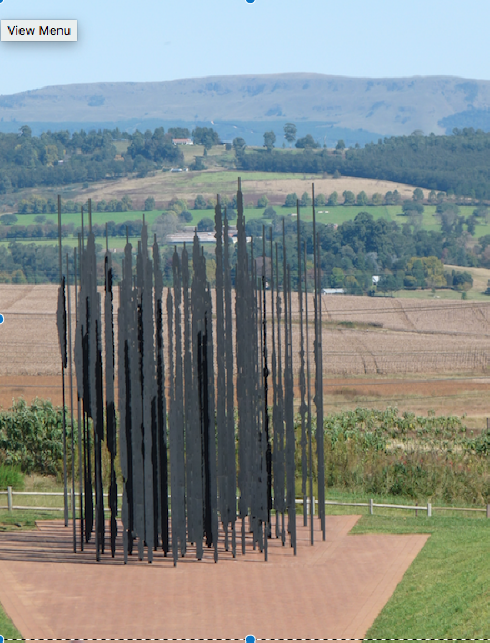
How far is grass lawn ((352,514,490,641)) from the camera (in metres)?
13.1

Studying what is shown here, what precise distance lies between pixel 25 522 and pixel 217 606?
19.9 ft

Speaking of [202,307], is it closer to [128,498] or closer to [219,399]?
[219,399]

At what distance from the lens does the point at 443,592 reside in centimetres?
1433

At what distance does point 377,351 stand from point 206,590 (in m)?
46.0

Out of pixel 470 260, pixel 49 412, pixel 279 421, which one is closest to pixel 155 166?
pixel 470 260

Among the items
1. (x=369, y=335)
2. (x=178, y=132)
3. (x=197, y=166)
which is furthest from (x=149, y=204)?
(x=369, y=335)

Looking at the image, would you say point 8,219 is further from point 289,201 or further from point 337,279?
point 337,279

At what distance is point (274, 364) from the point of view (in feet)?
56.7

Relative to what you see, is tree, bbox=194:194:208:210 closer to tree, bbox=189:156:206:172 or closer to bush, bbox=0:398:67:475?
tree, bbox=189:156:206:172

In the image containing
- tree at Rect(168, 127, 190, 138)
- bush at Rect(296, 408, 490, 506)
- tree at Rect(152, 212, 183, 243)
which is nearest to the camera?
bush at Rect(296, 408, 490, 506)

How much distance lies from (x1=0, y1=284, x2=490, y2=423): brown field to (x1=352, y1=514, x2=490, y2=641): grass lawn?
24.1 meters

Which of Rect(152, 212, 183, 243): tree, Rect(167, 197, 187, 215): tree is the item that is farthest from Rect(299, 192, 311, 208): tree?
Rect(152, 212, 183, 243): tree

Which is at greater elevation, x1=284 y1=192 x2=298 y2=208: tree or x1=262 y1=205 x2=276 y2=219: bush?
x1=284 y1=192 x2=298 y2=208: tree

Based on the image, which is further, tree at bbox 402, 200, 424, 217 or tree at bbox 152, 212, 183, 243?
tree at bbox 402, 200, 424, 217
